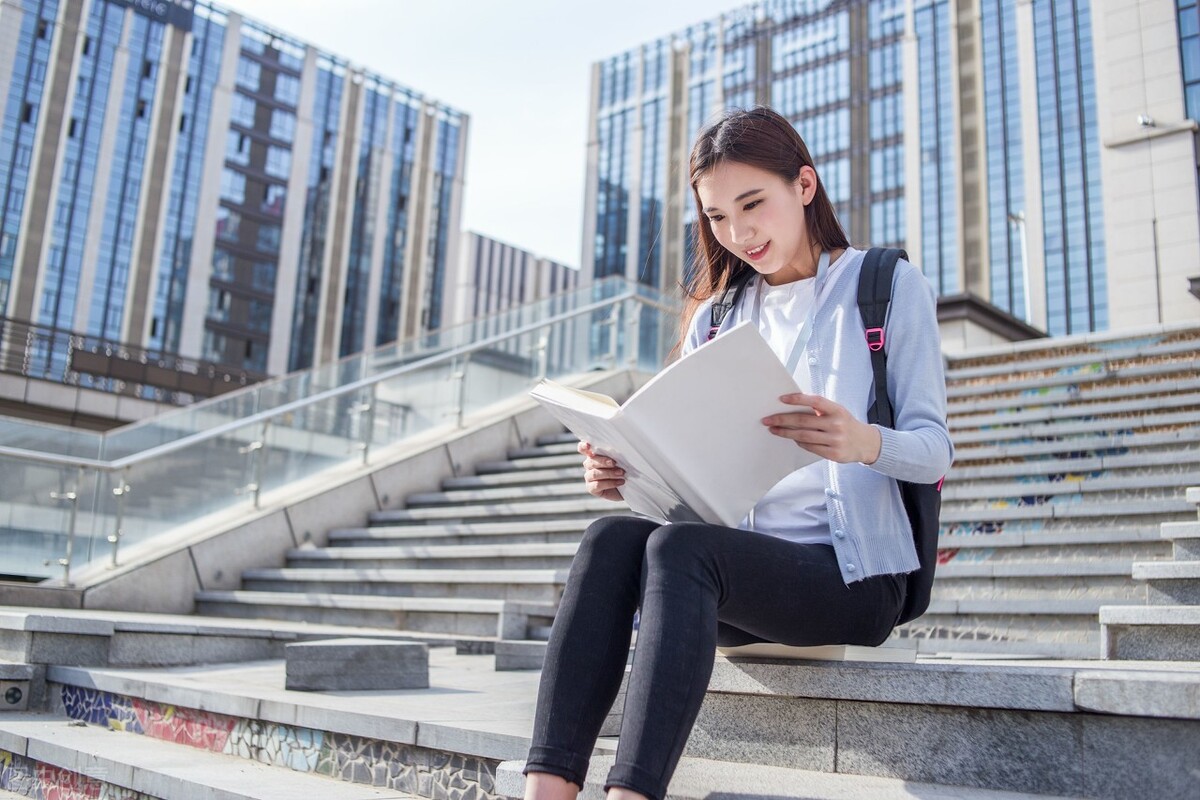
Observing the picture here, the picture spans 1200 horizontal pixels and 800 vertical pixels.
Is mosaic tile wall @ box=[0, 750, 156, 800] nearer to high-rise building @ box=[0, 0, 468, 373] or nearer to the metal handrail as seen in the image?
the metal handrail

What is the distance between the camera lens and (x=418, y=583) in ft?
20.9

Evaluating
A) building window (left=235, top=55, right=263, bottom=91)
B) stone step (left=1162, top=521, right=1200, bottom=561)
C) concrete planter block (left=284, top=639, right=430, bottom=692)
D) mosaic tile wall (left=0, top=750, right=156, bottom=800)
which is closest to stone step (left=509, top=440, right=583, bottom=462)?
concrete planter block (left=284, top=639, right=430, bottom=692)

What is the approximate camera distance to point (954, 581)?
523 cm

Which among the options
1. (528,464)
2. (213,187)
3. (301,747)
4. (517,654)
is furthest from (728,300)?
(213,187)

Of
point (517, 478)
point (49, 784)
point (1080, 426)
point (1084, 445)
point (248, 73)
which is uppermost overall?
point (248, 73)

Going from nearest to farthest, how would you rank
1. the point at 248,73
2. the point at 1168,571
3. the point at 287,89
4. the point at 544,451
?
the point at 1168,571 < the point at 544,451 < the point at 248,73 < the point at 287,89

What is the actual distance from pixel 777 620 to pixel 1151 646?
5.25 ft

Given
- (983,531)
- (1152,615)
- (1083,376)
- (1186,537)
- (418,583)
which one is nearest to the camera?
(1152,615)

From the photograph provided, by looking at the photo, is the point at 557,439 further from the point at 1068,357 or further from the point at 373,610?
the point at 1068,357

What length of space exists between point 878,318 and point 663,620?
0.82 meters

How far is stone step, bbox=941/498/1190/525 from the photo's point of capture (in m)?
5.41

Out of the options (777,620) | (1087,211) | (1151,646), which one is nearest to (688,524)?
(777,620)

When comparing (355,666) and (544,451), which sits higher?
(544,451)

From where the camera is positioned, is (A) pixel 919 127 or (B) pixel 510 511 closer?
(B) pixel 510 511
